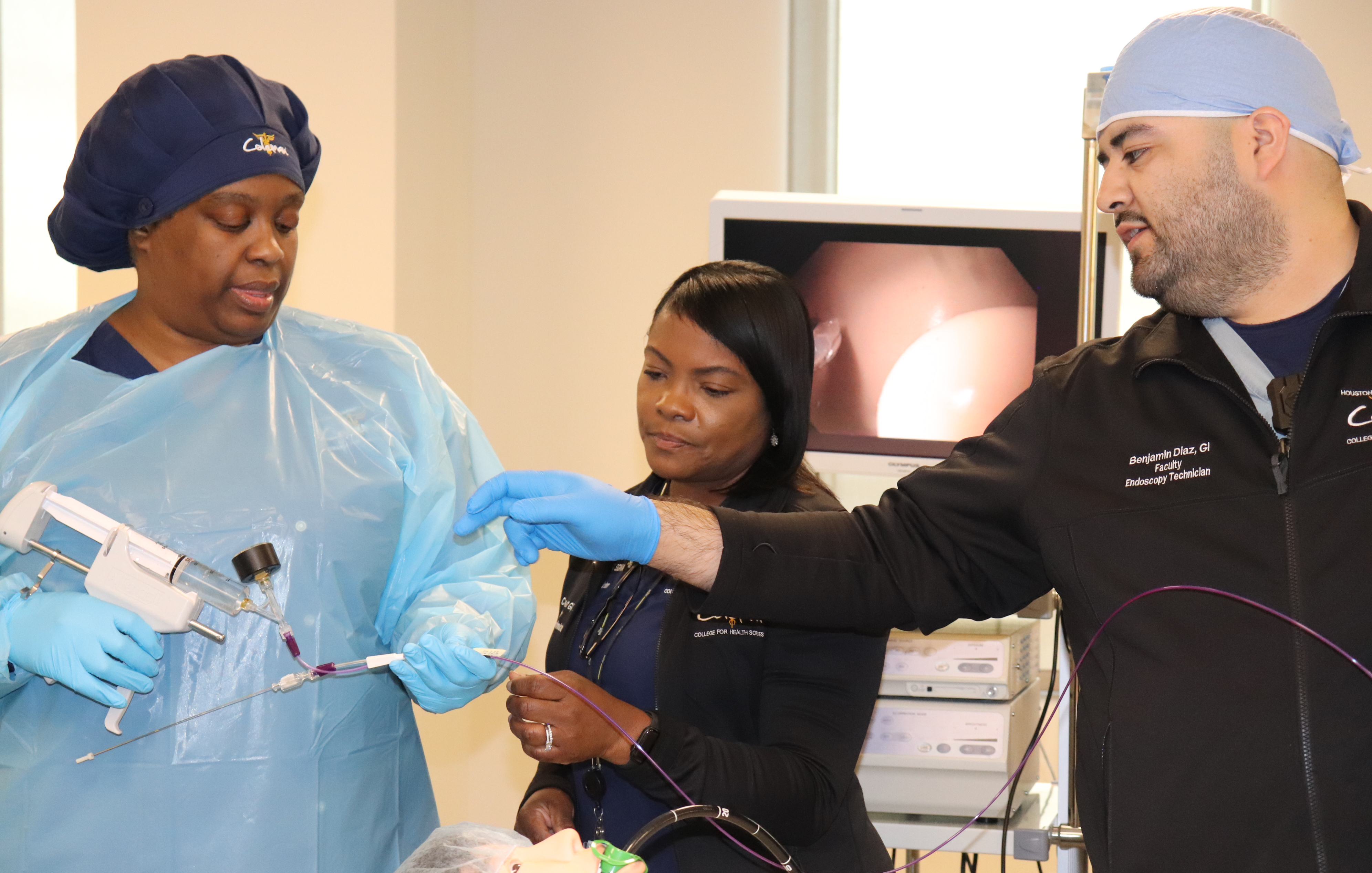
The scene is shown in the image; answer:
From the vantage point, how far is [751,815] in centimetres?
146

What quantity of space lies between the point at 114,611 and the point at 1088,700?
1.09m

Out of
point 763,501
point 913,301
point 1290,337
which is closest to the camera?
point 1290,337

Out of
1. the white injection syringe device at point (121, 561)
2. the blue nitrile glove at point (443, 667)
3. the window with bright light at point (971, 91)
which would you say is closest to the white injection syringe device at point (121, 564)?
the white injection syringe device at point (121, 561)

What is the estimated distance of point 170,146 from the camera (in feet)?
4.88

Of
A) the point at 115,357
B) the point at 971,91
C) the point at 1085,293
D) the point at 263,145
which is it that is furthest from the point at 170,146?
the point at 971,91

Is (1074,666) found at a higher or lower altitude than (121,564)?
lower

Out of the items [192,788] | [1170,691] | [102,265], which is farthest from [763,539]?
[102,265]

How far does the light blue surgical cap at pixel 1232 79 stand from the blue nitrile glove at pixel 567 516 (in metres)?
0.73

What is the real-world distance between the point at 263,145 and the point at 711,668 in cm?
87

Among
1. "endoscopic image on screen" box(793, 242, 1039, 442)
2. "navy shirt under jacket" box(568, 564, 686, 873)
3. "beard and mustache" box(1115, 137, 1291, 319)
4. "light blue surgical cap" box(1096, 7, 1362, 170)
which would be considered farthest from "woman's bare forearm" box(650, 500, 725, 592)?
"endoscopic image on screen" box(793, 242, 1039, 442)

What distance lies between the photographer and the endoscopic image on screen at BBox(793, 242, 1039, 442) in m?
2.31

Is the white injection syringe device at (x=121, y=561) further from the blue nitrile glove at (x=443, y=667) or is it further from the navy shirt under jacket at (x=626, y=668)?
the navy shirt under jacket at (x=626, y=668)

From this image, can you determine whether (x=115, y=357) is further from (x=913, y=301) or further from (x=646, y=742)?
(x=913, y=301)

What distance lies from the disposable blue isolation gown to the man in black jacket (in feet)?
0.69
